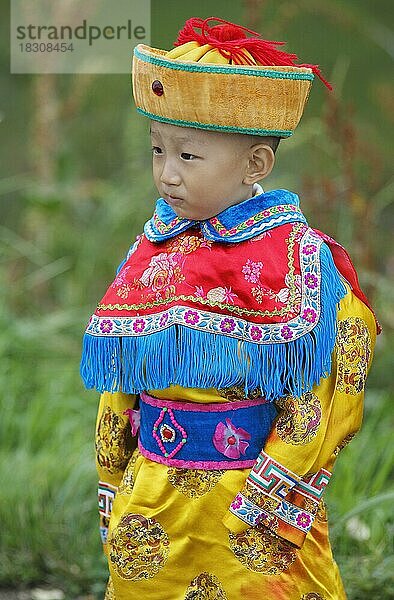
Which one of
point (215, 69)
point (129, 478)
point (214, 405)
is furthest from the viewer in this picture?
point (129, 478)

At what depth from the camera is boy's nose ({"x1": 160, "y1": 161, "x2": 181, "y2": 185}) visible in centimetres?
229

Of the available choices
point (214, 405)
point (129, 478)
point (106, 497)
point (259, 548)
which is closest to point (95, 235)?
point (106, 497)

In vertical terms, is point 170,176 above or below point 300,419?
above

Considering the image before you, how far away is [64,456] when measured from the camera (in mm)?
4012

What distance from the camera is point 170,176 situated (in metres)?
2.30

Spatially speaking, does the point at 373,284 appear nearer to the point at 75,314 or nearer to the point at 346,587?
the point at 346,587

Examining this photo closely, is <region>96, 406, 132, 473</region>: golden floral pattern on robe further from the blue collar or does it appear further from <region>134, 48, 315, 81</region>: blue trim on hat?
<region>134, 48, 315, 81</region>: blue trim on hat

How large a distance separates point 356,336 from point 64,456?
74.7 inches

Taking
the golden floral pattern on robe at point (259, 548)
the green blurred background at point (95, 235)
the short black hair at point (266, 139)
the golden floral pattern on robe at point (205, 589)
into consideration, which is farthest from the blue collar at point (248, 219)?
the green blurred background at point (95, 235)

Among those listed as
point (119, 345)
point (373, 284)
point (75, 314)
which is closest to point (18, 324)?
point (75, 314)

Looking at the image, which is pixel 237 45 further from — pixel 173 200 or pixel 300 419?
pixel 300 419

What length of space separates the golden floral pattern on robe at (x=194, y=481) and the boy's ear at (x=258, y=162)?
641 mm

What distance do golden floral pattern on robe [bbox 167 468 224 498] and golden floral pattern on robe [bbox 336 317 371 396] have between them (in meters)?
0.34

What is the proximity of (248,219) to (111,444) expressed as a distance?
668 millimetres
